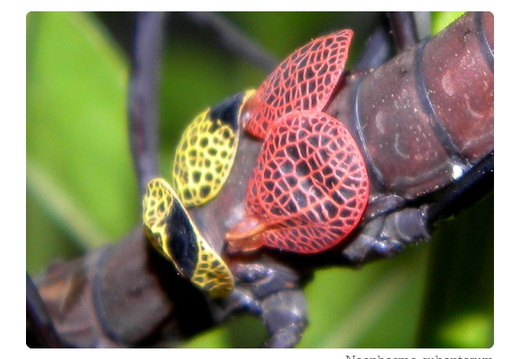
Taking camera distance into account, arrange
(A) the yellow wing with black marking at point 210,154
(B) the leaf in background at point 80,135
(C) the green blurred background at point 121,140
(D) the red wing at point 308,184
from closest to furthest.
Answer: (D) the red wing at point 308,184 → (A) the yellow wing with black marking at point 210,154 → (C) the green blurred background at point 121,140 → (B) the leaf in background at point 80,135

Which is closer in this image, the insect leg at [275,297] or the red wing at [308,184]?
the red wing at [308,184]

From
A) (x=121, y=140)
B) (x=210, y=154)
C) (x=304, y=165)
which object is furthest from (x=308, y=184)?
(x=121, y=140)

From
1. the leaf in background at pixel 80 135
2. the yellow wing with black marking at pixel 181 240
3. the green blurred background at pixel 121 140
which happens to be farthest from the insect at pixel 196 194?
the leaf in background at pixel 80 135

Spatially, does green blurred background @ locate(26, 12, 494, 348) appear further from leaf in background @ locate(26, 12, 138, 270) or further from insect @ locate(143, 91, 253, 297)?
insect @ locate(143, 91, 253, 297)

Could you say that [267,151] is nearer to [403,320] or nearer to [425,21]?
[425,21]

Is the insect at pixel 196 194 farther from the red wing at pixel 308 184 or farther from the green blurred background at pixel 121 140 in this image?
the green blurred background at pixel 121 140

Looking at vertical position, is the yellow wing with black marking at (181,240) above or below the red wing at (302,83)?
below
